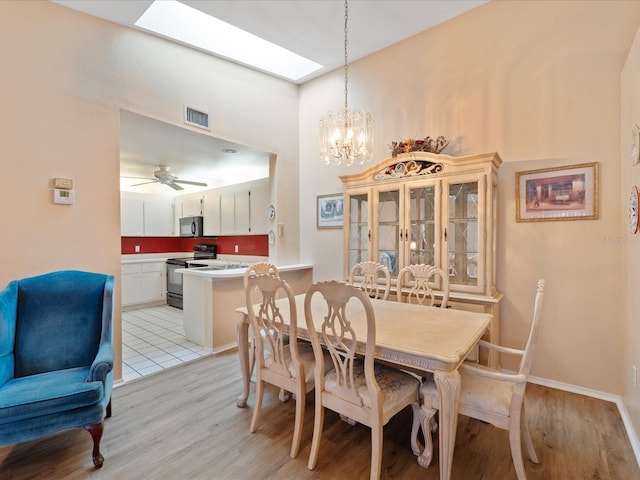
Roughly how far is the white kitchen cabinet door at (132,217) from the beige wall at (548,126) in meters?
5.07

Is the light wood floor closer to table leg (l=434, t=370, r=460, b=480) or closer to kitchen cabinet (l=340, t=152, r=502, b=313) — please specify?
table leg (l=434, t=370, r=460, b=480)

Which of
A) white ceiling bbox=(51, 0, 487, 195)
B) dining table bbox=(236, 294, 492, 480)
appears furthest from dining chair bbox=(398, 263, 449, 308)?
white ceiling bbox=(51, 0, 487, 195)

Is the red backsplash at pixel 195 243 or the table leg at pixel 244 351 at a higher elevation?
the red backsplash at pixel 195 243

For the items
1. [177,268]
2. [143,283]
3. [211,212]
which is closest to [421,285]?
[211,212]

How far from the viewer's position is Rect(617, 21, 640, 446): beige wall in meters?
1.91

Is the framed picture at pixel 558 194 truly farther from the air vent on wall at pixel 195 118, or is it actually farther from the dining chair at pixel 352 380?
the air vent on wall at pixel 195 118

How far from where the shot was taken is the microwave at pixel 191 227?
604 centimetres

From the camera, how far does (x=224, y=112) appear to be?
3.63 m

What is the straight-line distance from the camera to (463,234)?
289 centimetres

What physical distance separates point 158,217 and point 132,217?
53cm

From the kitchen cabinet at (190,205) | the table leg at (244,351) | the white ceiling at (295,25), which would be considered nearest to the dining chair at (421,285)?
the table leg at (244,351)

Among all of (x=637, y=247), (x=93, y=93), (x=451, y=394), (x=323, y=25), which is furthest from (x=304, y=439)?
(x=323, y=25)

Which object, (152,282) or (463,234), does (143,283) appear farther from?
(463,234)

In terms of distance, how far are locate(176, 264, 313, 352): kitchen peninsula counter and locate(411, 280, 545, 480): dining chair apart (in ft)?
7.86
